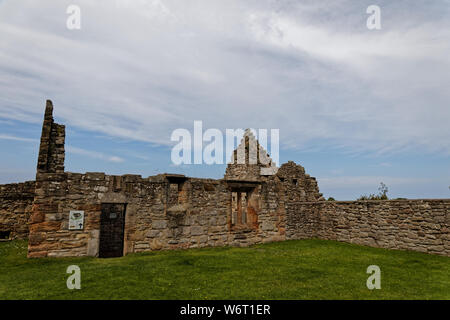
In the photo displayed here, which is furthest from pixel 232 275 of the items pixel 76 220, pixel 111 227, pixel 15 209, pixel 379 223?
pixel 15 209

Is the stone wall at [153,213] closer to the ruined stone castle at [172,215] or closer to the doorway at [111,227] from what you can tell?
the ruined stone castle at [172,215]

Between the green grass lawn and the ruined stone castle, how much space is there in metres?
0.74

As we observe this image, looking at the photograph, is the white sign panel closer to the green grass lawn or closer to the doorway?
the green grass lawn

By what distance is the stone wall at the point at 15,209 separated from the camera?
43.0ft

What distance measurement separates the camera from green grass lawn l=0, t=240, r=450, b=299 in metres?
5.93

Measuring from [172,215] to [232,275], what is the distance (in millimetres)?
4679

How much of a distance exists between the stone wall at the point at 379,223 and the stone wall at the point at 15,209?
13420mm

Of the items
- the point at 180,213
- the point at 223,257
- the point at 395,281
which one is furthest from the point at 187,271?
the point at 395,281

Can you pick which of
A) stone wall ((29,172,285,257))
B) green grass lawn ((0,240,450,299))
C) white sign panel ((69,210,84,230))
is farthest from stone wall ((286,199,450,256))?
white sign panel ((69,210,84,230))

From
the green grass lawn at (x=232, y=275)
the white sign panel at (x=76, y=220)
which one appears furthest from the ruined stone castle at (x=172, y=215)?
the green grass lawn at (x=232, y=275)

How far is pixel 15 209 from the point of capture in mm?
13312
